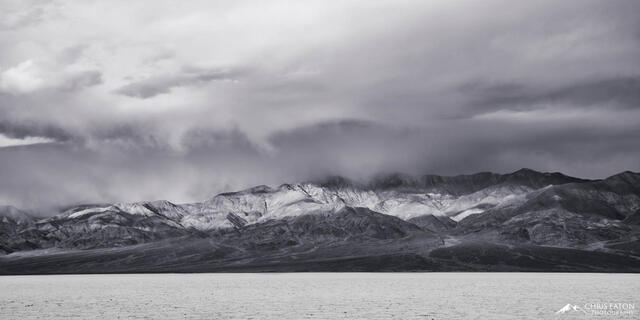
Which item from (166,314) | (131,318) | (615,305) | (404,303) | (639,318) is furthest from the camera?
(404,303)

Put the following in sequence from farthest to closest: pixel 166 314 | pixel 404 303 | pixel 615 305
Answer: pixel 404 303 < pixel 615 305 < pixel 166 314

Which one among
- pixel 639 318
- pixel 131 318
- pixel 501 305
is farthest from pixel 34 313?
pixel 639 318

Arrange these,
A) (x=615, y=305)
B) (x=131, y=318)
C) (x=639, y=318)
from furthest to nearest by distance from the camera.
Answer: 1. (x=615, y=305)
2. (x=131, y=318)
3. (x=639, y=318)

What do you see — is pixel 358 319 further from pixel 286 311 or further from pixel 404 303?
pixel 404 303

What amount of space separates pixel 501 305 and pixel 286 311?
30095 millimetres

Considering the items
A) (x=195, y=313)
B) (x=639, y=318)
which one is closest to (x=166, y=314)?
(x=195, y=313)

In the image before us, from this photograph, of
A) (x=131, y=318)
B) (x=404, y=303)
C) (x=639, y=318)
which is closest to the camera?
(x=639, y=318)

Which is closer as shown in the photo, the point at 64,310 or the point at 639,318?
the point at 639,318

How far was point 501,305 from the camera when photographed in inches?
3629

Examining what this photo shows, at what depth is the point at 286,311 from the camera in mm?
85125

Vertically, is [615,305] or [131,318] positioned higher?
[131,318]

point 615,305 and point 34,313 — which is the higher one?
point 34,313

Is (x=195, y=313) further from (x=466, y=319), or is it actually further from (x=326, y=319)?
(x=466, y=319)

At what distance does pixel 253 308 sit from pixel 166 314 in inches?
509
